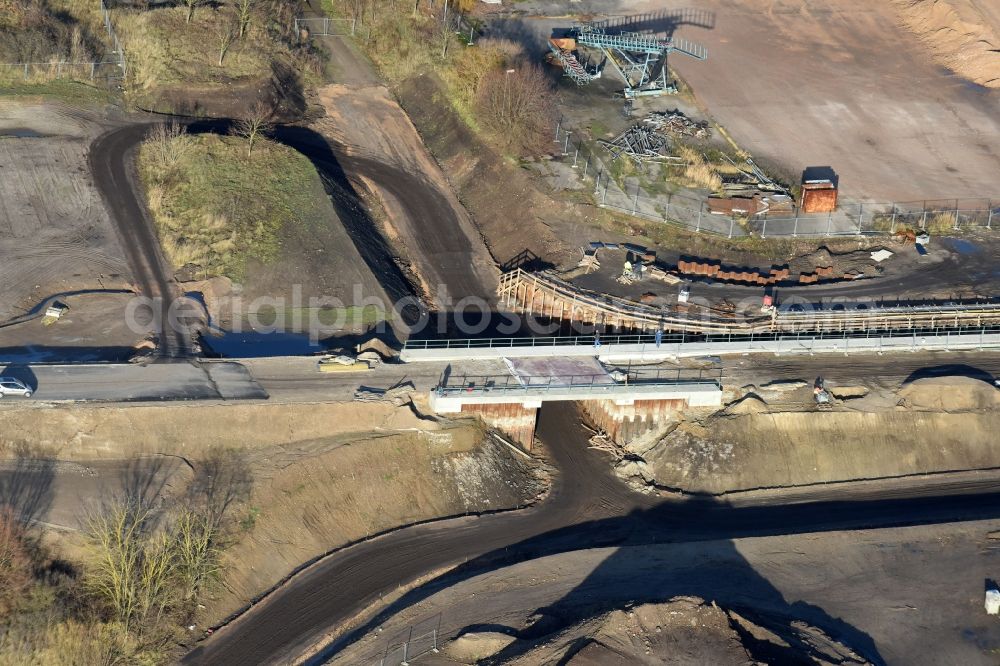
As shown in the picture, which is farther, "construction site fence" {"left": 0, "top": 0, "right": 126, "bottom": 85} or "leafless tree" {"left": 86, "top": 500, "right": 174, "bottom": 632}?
"construction site fence" {"left": 0, "top": 0, "right": 126, "bottom": 85}

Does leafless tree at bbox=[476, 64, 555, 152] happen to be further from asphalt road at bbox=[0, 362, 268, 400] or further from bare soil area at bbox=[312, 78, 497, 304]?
asphalt road at bbox=[0, 362, 268, 400]

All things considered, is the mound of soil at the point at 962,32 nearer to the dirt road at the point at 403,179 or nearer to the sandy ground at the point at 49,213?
the dirt road at the point at 403,179

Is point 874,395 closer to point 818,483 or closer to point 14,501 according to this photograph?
point 818,483

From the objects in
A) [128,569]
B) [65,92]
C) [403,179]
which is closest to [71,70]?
[65,92]

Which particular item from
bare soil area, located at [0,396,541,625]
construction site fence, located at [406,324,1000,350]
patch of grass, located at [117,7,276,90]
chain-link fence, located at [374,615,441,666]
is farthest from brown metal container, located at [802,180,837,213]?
patch of grass, located at [117,7,276,90]

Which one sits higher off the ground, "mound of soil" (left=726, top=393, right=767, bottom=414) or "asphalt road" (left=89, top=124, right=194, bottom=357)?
"asphalt road" (left=89, top=124, right=194, bottom=357)

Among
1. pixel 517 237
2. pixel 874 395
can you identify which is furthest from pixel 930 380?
pixel 517 237
